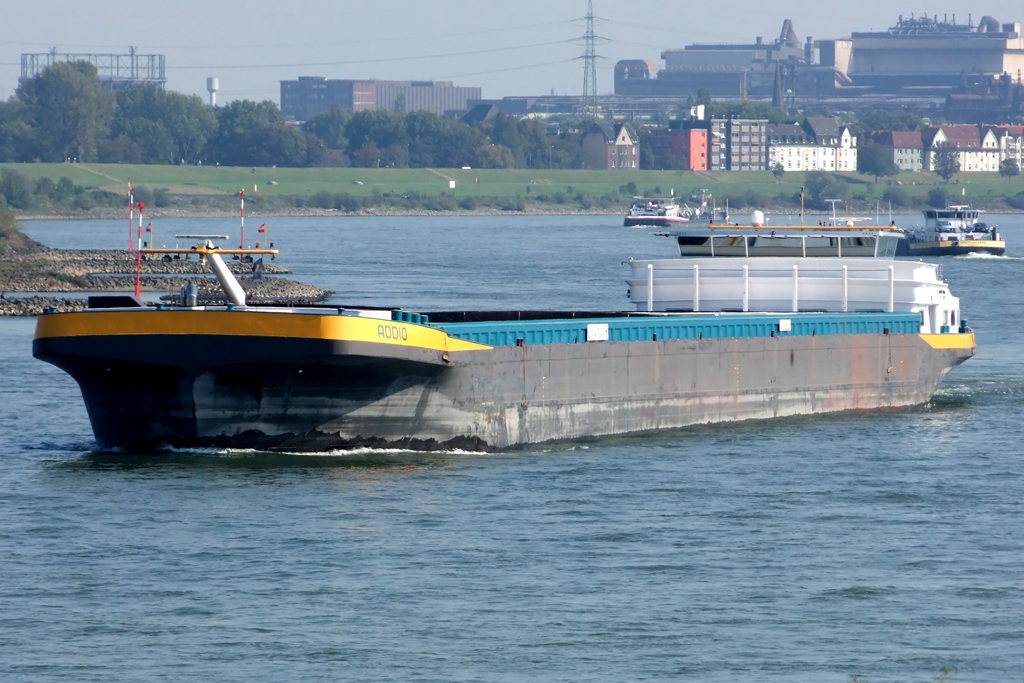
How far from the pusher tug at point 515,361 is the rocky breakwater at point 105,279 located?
25478 mm

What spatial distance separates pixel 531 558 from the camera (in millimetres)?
19797

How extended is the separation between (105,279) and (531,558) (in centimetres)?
5102

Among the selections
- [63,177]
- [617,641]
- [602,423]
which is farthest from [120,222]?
[617,641]

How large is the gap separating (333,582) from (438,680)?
357cm

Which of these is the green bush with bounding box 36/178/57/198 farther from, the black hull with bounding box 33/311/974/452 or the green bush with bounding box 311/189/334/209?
the black hull with bounding box 33/311/974/452

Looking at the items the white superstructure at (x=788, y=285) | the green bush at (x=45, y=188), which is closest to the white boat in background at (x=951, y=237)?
the white superstructure at (x=788, y=285)

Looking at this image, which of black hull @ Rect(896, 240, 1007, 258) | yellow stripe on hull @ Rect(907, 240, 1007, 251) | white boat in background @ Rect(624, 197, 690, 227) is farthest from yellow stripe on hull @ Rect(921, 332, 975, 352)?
white boat in background @ Rect(624, 197, 690, 227)

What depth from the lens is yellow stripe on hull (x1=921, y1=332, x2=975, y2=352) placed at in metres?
34.1

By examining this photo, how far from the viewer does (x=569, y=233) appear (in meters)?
139

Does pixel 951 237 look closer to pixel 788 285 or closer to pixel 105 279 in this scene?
pixel 105 279

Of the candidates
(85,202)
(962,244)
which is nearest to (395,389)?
(962,244)

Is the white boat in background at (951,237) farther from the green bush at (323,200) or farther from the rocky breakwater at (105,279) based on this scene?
the green bush at (323,200)

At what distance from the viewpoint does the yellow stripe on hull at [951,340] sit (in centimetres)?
3406

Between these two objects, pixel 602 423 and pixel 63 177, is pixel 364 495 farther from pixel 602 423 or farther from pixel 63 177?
pixel 63 177
